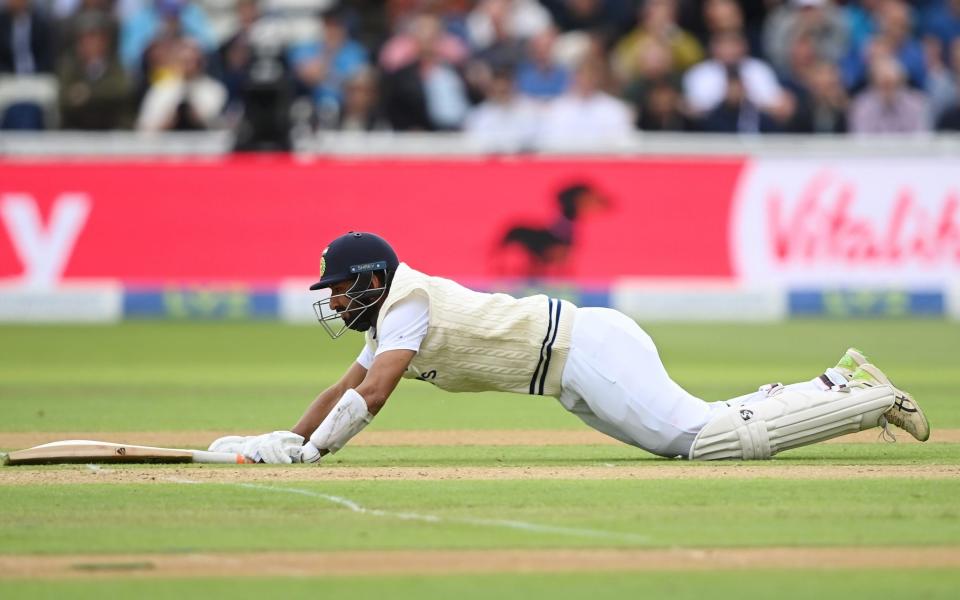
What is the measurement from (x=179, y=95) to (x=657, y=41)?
564 cm

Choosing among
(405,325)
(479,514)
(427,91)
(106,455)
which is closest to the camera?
(479,514)

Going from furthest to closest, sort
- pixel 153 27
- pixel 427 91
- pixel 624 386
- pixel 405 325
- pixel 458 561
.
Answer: pixel 153 27 < pixel 427 91 < pixel 624 386 < pixel 405 325 < pixel 458 561

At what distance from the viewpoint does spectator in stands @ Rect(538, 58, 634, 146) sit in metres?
18.5

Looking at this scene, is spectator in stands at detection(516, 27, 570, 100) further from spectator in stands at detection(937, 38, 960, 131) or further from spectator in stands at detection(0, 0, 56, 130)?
spectator in stands at detection(0, 0, 56, 130)

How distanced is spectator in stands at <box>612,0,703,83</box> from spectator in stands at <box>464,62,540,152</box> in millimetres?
1576

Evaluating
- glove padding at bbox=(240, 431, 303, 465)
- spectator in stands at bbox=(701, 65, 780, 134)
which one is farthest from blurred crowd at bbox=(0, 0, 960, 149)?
glove padding at bbox=(240, 431, 303, 465)

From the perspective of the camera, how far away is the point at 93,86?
18.8 m

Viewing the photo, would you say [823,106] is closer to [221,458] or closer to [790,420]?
[790,420]

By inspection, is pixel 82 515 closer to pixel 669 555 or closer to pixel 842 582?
pixel 669 555

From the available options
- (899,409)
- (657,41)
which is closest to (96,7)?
(657,41)

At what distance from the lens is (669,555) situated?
5.20 m

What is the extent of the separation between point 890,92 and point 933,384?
807cm

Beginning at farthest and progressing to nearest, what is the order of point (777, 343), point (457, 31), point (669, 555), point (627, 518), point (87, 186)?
1. point (457, 31)
2. point (87, 186)
3. point (777, 343)
4. point (627, 518)
5. point (669, 555)

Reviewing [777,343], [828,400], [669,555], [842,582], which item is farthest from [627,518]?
[777,343]
